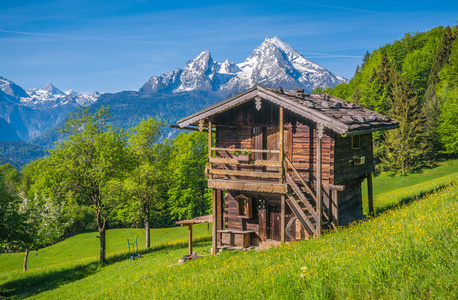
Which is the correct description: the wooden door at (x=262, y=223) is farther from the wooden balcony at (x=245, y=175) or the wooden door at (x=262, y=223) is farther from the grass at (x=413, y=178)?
the grass at (x=413, y=178)

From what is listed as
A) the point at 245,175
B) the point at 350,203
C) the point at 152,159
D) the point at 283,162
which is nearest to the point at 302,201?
the point at 283,162

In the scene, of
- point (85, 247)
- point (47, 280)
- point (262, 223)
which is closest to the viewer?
point (262, 223)

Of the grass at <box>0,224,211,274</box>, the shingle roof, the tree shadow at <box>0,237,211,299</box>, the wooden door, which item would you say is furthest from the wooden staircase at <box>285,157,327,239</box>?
the grass at <box>0,224,211,274</box>

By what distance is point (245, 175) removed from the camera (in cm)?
1596

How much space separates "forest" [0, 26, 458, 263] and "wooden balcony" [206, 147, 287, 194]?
1325 cm

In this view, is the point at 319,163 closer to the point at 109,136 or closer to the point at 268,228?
the point at 268,228

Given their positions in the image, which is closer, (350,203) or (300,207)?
(300,207)

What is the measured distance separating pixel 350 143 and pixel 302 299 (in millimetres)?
12454

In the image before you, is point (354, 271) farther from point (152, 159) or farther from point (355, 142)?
point (152, 159)

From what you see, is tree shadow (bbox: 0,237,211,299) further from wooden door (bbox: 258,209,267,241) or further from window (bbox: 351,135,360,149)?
window (bbox: 351,135,360,149)

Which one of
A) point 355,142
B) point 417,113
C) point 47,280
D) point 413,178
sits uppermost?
point 417,113

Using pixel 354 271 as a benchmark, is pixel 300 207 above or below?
below

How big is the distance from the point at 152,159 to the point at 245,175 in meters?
22.8

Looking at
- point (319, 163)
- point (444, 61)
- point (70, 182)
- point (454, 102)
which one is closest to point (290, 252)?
point (319, 163)
